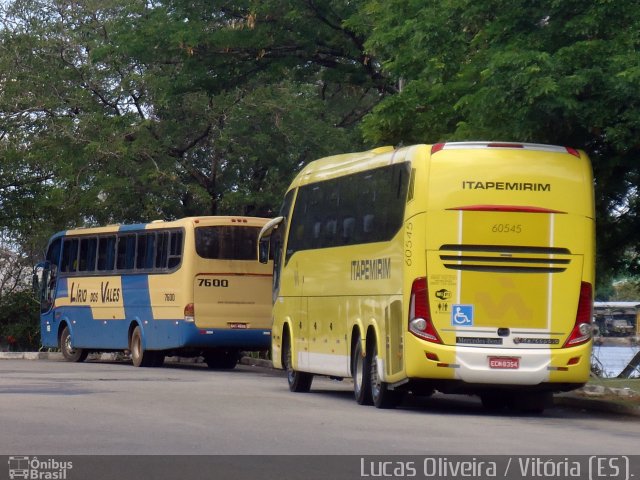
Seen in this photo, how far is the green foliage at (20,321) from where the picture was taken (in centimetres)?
4956

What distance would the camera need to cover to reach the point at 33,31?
141 feet

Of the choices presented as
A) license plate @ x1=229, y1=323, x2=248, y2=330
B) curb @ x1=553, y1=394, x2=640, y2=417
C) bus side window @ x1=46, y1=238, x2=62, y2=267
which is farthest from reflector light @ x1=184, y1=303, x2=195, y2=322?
curb @ x1=553, y1=394, x2=640, y2=417

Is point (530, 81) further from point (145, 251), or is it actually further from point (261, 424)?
point (145, 251)

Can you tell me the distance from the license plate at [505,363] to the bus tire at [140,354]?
16408 mm

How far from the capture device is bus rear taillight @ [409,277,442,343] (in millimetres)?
18656

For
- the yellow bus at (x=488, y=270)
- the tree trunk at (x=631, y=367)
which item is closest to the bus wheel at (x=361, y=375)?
the yellow bus at (x=488, y=270)

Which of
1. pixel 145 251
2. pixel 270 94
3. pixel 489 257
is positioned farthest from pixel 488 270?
pixel 270 94

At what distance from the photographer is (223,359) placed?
3506 cm

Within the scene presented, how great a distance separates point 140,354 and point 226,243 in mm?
3723

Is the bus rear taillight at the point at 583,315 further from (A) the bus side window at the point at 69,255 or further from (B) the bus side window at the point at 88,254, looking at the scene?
(A) the bus side window at the point at 69,255

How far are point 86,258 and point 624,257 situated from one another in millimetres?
16571

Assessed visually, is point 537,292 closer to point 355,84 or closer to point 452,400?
point 452,400

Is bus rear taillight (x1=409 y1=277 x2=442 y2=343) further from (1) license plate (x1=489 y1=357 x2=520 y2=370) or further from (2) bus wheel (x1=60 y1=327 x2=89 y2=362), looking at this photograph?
(2) bus wheel (x1=60 y1=327 x2=89 y2=362)
